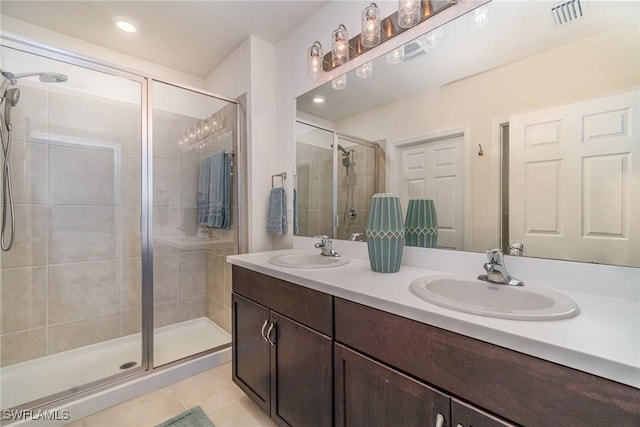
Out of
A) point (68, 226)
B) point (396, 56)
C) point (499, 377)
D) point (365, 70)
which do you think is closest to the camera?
point (499, 377)

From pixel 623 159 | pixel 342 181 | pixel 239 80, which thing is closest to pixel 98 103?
pixel 239 80

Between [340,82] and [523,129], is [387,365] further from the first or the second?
A: [340,82]

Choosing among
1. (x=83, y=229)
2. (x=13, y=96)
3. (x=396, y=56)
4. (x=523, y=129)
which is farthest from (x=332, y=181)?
(x=13, y=96)

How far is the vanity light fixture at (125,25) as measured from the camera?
1870 mm

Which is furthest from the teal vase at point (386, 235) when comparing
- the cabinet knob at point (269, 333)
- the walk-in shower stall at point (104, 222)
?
the walk-in shower stall at point (104, 222)

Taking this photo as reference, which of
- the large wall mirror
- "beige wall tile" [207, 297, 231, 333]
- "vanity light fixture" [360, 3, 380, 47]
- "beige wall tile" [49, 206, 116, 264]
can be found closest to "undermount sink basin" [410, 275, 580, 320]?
the large wall mirror

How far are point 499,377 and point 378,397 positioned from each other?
0.37 meters

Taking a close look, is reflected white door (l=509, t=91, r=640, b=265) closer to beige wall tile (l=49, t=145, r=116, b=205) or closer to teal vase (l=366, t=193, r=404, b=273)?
teal vase (l=366, t=193, r=404, b=273)

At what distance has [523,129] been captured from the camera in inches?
39.3

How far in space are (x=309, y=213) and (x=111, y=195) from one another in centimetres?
160

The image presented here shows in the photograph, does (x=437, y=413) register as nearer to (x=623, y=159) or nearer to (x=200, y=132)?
(x=623, y=159)

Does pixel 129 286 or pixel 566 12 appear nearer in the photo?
pixel 566 12

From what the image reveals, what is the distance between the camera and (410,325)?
2.42ft

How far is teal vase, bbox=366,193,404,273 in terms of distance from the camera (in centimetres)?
114
